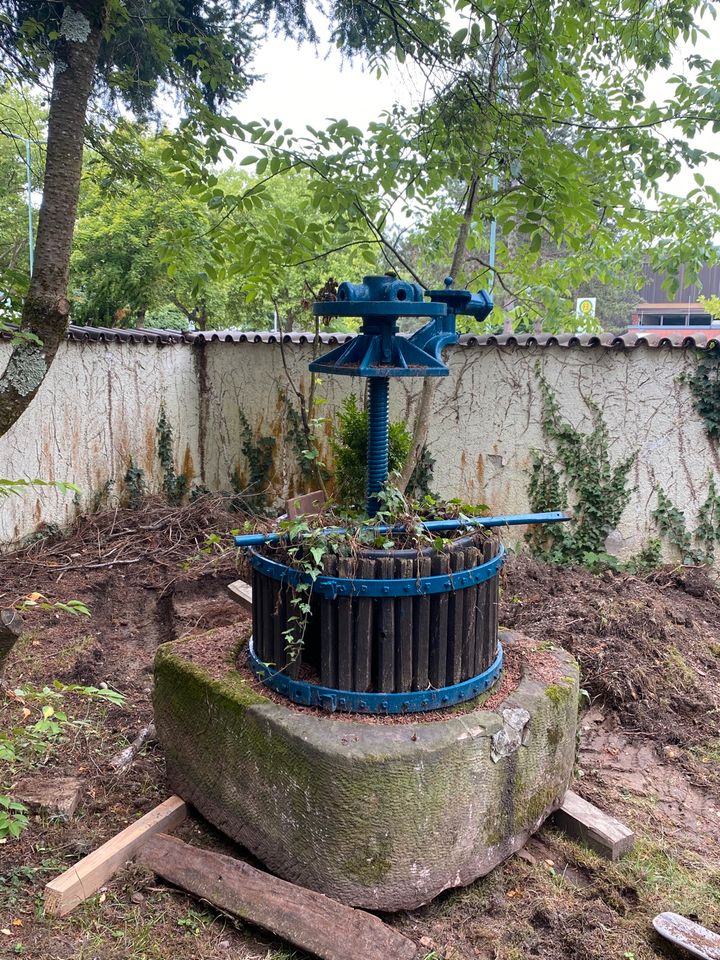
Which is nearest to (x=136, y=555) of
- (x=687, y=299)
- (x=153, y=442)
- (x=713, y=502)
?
(x=153, y=442)

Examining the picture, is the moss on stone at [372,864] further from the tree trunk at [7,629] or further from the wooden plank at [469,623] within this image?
the tree trunk at [7,629]

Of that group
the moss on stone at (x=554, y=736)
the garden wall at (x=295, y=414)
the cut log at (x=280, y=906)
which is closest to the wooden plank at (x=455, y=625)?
the moss on stone at (x=554, y=736)

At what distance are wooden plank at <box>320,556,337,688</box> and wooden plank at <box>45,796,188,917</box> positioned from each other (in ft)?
3.43

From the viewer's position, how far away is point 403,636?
282 cm

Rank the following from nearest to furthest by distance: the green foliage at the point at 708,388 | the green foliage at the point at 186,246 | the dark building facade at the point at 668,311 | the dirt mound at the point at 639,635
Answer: the dirt mound at the point at 639,635 → the green foliage at the point at 186,246 → the green foliage at the point at 708,388 → the dark building facade at the point at 668,311

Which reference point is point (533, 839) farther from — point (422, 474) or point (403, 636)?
point (422, 474)

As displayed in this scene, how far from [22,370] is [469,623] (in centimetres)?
310

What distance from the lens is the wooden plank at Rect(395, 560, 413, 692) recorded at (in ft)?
9.10

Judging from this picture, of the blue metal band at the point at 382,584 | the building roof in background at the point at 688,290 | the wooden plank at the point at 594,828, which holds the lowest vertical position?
the wooden plank at the point at 594,828

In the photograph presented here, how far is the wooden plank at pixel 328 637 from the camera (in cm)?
282

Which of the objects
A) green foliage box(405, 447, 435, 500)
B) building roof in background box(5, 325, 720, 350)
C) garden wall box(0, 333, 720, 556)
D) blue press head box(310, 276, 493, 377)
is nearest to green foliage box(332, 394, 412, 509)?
green foliage box(405, 447, 435, 500)

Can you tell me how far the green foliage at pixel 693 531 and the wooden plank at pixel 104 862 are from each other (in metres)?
5.23

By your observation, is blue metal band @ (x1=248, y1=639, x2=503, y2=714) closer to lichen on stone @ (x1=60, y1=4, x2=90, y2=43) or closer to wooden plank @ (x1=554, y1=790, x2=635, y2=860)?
wooden plank @ (x1=554, y1=790, x2=635, y2=860)

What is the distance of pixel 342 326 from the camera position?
24125 millimetres
